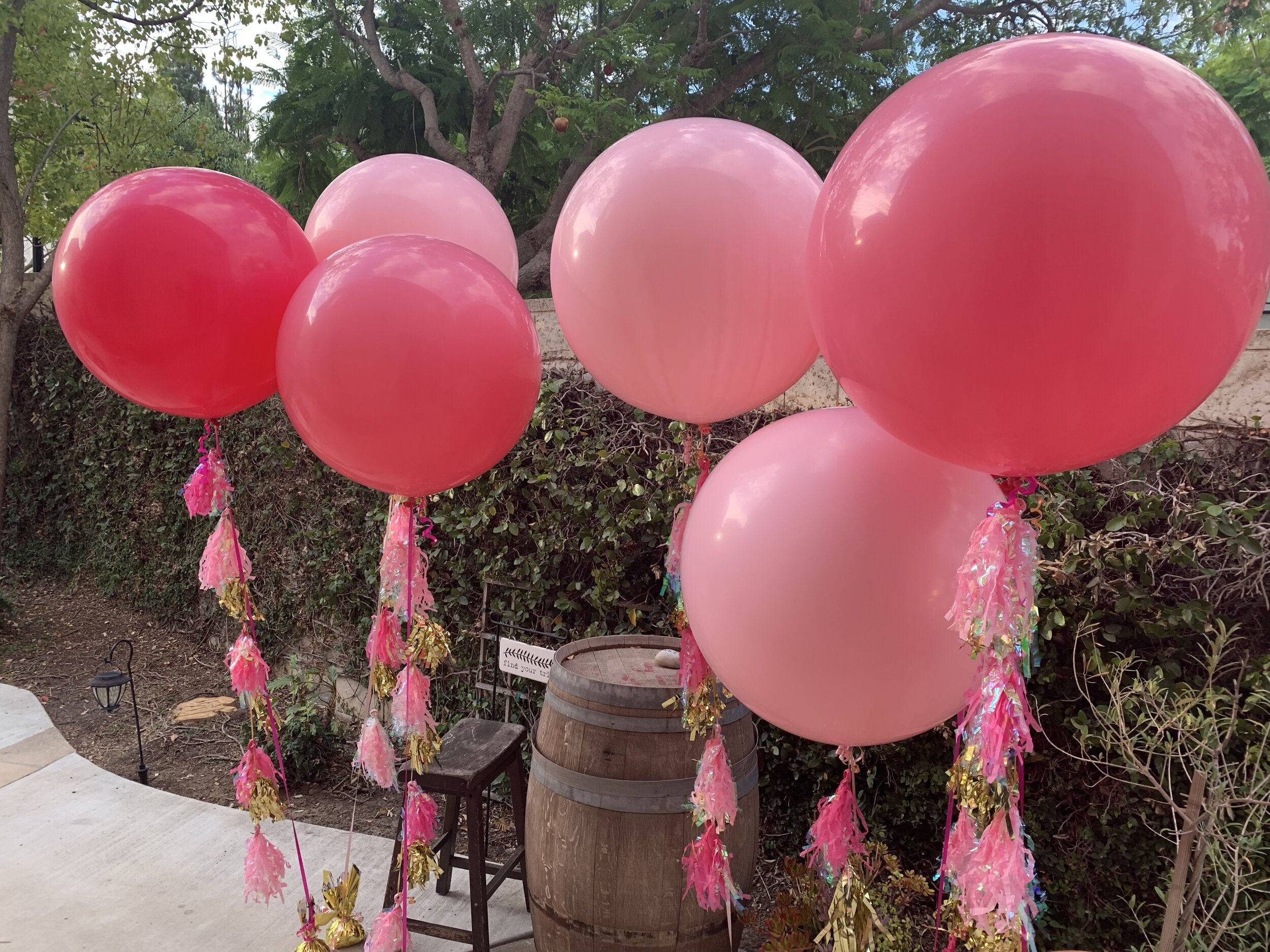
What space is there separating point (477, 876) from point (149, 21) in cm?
687

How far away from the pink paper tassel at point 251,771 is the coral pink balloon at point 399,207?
134 centimetres

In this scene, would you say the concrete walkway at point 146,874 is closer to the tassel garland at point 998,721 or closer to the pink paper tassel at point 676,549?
the pink paper tassel at point 676,549

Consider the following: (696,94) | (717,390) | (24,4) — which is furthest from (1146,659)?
(24,4)

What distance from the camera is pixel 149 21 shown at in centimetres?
A: 620

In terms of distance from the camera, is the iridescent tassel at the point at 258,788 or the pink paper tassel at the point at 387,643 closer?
the pink paper tassel at the point at 387,643

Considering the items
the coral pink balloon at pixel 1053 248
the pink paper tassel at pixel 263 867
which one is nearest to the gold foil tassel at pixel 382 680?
the pink paper tassel at pixel 263 867

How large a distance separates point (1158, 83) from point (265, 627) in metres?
4.96

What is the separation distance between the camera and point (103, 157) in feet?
21.6

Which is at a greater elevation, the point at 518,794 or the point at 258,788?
the point at 258,788

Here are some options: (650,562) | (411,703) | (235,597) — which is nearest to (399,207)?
(235,597)

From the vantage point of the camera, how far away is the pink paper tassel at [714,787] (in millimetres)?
1587

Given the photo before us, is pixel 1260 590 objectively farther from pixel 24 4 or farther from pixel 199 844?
pixel 24 4

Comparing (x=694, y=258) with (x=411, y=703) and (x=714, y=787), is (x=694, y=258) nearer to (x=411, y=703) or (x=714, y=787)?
(x=714, y=787)

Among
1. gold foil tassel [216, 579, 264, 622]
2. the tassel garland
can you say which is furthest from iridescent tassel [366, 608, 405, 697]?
the tassel garland
